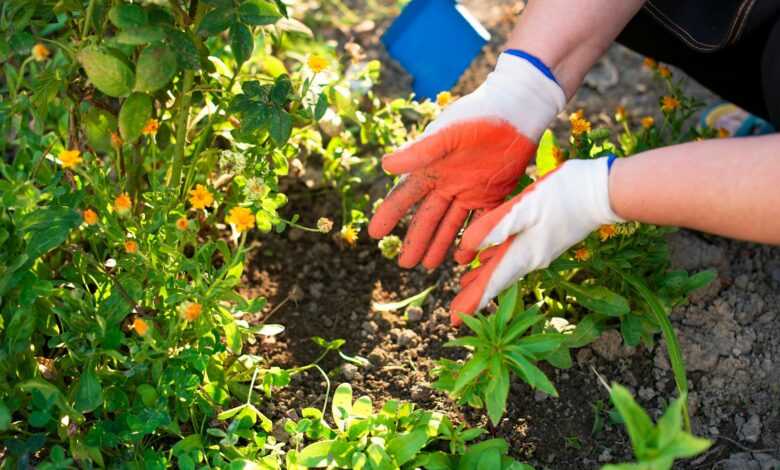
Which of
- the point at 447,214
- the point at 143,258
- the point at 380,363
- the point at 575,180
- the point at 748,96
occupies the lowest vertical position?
the point at 380,363

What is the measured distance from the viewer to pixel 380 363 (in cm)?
156

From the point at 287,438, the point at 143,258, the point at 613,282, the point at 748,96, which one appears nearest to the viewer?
the point at 143,258

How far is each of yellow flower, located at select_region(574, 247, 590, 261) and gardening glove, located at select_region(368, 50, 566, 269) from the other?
158mm

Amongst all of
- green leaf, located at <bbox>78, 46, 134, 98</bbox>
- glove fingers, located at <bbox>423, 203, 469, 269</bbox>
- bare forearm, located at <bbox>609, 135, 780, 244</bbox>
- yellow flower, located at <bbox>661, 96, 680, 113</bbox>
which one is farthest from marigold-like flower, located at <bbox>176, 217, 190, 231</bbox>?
yellow flower, located at <bbox>661, 96, 680, 113</bbox>

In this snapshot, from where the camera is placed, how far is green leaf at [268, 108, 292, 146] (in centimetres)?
133

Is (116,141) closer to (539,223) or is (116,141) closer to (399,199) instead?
A: (399,199)

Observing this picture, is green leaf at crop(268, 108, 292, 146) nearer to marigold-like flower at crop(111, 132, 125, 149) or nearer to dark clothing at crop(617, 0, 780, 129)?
marigold-like flower at crop(111, 132, 125, 149)

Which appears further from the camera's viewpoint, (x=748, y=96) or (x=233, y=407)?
(x=748, y=96)

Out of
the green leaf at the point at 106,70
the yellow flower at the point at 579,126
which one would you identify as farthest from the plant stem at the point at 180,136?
the yellow flower at the point at 579,126

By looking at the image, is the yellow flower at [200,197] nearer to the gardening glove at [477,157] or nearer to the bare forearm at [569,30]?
the gardening glove at [477,157]

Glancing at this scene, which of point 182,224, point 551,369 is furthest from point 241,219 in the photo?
point 551,369

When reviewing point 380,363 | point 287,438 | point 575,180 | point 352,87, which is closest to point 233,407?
point 287,438

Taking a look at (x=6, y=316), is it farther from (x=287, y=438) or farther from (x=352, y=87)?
(x=352, y=87)

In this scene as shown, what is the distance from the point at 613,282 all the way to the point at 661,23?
0.49 metres
